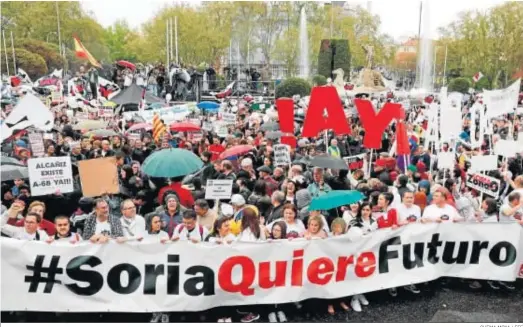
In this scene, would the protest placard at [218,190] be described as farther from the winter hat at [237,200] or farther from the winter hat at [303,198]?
the winter hat at [303,198]

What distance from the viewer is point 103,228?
6.28 metres

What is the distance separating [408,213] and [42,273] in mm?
4372

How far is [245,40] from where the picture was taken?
5191cm

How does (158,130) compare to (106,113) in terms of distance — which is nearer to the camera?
(158,130)

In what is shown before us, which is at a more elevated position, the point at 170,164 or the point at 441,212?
the point at 170,164

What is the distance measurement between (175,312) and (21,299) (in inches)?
61.3

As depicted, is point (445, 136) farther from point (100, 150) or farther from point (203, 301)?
point (100, 150)

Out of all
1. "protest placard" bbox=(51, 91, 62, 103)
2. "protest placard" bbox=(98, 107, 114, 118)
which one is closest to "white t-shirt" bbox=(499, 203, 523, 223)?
"protest placard" bbox=(98, 107, 114, 118)

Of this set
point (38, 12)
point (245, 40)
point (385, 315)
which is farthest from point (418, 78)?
point (385, 315)

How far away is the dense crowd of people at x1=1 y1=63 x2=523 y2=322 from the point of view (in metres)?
6.25

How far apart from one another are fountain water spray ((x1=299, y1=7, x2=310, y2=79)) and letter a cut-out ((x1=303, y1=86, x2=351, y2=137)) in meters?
40.9

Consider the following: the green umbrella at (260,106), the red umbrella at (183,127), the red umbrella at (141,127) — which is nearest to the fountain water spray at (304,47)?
the green umbrella at (260,106)

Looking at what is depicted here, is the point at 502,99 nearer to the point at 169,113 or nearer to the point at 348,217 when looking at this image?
the point at 348,217

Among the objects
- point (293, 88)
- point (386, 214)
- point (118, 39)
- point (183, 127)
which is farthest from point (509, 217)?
point (118, 39)
